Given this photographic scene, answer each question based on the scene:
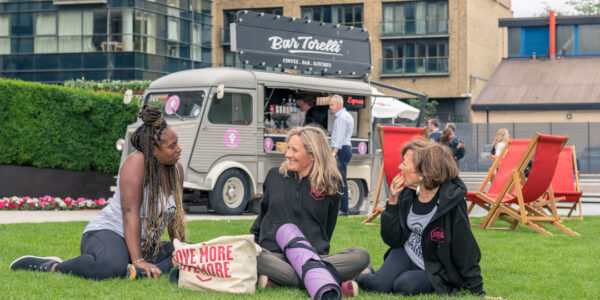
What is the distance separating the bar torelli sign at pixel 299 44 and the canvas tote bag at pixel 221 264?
10155mm

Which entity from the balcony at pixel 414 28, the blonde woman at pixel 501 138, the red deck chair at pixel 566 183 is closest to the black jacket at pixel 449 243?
the red deck chair at pixel 566 183

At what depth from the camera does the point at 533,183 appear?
11.2 metres

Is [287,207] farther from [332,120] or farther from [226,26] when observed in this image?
[226,26]

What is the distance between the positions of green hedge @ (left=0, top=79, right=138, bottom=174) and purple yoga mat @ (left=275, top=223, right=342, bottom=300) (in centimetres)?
1106

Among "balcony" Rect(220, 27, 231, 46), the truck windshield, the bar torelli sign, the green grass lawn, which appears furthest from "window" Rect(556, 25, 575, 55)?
the green grass lawn

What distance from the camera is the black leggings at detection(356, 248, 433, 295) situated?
579 centimetres

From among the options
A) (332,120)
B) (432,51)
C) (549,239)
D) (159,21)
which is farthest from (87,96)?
(432,51)

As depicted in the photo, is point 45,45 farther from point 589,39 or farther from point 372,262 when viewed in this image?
point 372,262

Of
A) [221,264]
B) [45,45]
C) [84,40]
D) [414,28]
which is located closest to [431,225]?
[221,264]

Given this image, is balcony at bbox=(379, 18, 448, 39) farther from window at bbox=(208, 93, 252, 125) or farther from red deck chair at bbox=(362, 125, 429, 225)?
red deck chair at bbox=(362, 125, 429, 225)

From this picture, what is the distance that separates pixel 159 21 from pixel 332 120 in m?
27.7

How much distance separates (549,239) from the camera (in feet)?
33.4

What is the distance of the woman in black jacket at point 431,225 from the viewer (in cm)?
568

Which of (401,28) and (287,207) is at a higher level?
(401,28)
